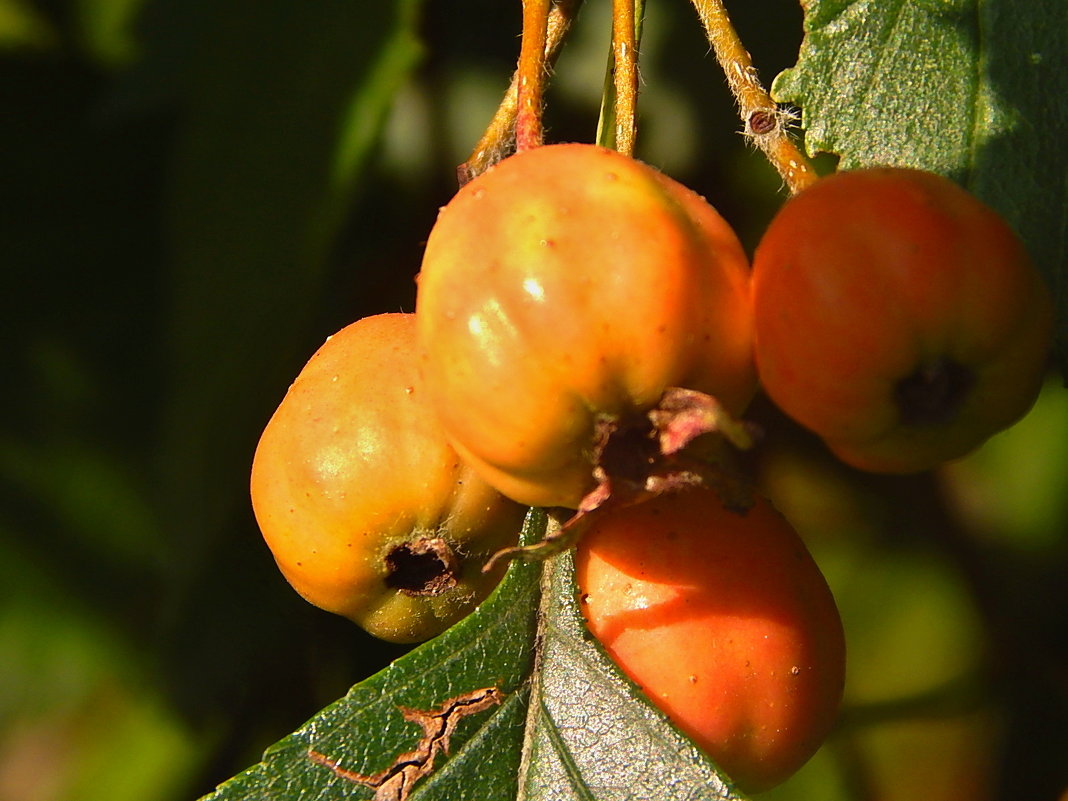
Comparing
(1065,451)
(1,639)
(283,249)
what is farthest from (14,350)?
(1065,451)

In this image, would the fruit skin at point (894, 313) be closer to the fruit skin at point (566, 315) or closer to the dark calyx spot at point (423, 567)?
the fruit skin at point (566, 315)

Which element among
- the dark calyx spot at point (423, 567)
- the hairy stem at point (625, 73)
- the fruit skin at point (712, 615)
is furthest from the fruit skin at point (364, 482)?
the hairy stem at point (625, 73)

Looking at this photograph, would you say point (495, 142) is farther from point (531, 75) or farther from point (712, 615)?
point (712, 615)

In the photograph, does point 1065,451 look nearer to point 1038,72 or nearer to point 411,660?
point 1038,72

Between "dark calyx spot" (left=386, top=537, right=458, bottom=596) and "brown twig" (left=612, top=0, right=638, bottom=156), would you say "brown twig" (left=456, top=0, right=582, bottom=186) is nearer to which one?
"brown twig" (left=612, top=0, right=638, bottom=156)

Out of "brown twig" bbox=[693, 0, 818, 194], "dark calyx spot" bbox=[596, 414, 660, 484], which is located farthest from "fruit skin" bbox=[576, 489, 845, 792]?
"brown twig" bbox=[693, 0, 818, 194]

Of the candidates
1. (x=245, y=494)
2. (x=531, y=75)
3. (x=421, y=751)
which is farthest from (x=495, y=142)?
(x=245, y=494)
